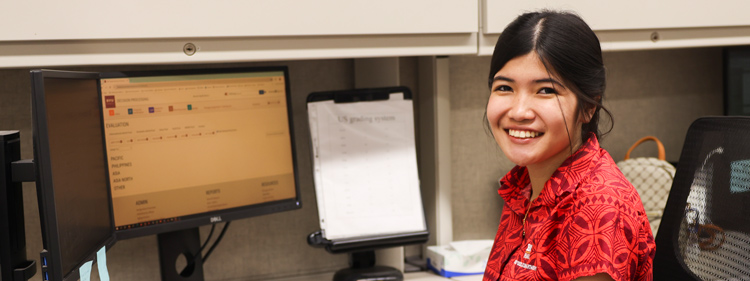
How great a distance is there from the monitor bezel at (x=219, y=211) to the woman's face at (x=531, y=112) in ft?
1.62

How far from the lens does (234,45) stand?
1.10 m

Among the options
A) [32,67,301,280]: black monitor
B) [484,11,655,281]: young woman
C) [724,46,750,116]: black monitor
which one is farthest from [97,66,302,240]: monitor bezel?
[724,46,750,116]: black monitor

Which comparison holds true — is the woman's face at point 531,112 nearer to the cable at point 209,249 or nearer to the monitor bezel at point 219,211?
the monitor bezel at point 219,211

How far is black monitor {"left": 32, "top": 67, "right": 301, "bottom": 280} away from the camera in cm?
106

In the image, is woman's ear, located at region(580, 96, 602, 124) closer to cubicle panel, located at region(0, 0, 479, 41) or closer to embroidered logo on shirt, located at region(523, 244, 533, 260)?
embroidered logo on shirt, located at region(523, 244, 533, 260)

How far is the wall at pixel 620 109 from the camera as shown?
5.00 feet

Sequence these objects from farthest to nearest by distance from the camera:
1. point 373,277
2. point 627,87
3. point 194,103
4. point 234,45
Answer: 1. point 627,87
2. point 373,277
3. point 194,103
4. point 234,45

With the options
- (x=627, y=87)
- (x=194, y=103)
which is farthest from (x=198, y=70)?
(x=627, y=87)

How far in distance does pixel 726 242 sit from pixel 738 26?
23.7 inches

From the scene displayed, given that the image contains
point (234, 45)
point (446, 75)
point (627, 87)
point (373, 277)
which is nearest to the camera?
point (234, 45)

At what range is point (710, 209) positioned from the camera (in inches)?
38.9

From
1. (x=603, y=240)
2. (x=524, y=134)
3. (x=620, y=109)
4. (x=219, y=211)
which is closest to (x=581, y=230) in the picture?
(x=603, y=240)

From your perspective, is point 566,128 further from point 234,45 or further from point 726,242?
point 234,45

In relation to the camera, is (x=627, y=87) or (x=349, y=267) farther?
(x=627, y=87)
